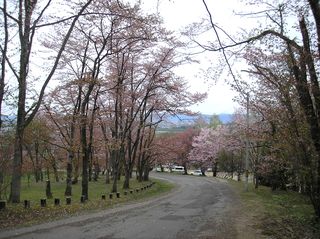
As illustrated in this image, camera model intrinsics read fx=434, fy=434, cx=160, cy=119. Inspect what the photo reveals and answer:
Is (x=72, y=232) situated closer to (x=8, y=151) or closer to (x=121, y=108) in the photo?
(x=8, y=151)

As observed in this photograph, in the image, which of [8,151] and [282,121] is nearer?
[282,121]

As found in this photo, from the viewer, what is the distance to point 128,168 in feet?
127

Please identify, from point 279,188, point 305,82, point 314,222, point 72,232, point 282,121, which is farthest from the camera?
point 279,188

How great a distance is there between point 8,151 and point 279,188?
25.3 meters

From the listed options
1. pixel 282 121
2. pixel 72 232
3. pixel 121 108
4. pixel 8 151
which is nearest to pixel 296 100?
pixel 282 121

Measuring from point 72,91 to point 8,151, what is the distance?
1561 centimetres

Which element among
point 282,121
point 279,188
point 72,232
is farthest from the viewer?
point 279,188

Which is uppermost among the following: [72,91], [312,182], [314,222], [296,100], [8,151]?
[72,91]

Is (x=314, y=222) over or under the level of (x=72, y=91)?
under

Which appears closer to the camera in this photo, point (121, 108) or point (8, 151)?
point (8, 151)

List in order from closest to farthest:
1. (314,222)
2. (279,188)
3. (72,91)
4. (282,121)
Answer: (314,222) → (282,121) → (72,91) → (279,188)

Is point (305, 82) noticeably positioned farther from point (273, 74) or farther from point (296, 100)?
point (273, 74)

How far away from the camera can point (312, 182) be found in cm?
1518

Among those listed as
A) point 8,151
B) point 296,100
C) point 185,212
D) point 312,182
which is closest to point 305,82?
point 296,100
